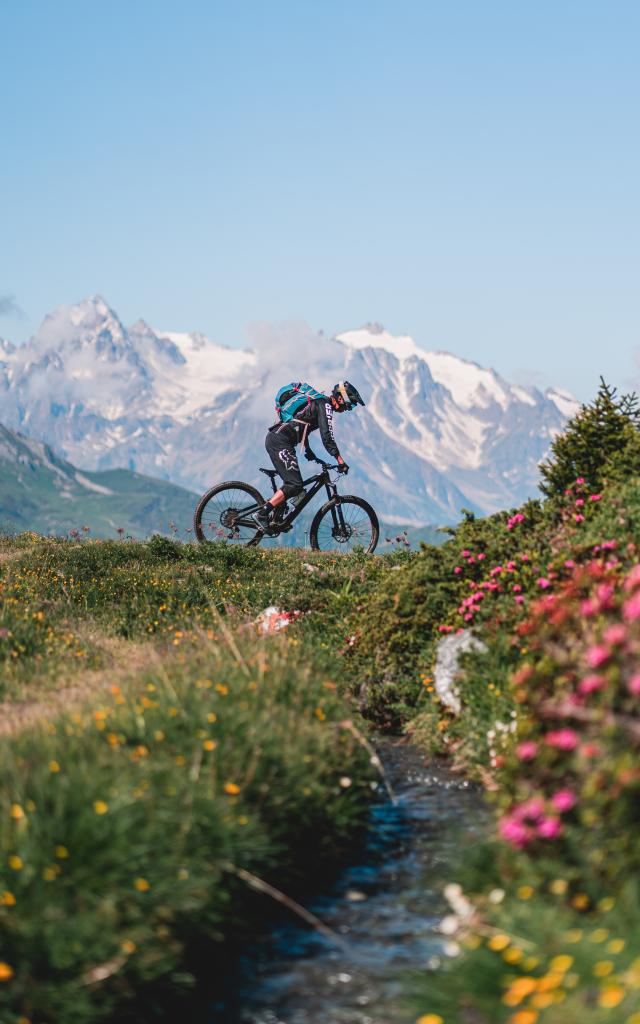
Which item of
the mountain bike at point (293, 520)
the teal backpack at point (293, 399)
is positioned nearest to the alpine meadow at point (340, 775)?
the teal backpack at point (293, 399)

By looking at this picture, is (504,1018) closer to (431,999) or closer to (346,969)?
(431,999)

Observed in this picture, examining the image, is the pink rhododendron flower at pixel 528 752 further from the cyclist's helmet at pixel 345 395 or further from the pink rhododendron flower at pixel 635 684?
the cyclist's helmet at pixel 345 395

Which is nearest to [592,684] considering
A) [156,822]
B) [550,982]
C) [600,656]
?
[600,656]

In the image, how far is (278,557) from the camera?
20.4 m

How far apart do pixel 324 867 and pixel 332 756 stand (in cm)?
111

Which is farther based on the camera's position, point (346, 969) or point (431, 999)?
point (346, 969)

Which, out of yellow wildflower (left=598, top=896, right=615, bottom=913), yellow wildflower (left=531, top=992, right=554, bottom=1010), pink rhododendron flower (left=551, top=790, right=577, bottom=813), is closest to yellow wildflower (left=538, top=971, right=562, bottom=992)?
yellow wildflower (left=531, top=992, right=554, bottom=1010)

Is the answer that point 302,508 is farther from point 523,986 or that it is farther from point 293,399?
point 523,986

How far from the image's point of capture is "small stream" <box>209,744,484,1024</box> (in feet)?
20.5

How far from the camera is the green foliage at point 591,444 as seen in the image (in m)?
14.8

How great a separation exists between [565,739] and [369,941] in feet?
7.54

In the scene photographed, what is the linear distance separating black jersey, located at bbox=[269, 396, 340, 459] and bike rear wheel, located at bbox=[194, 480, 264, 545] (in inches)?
59.7

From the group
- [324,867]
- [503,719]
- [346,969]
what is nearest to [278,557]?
[503,719]

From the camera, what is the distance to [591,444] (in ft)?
49.1
